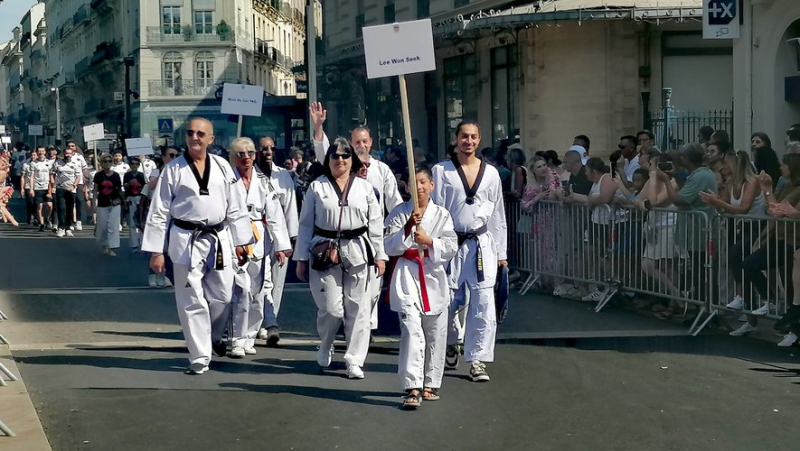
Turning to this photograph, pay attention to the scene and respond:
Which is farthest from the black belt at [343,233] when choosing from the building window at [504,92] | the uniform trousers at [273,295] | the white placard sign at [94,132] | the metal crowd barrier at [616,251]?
the white placard sign at [94,132]

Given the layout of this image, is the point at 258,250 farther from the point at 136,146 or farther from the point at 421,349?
the point at 136,146

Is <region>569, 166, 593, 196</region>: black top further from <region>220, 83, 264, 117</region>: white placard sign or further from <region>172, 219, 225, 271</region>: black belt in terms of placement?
<region>172, 219, 225, 271</region>: black belt

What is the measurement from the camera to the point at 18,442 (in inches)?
275

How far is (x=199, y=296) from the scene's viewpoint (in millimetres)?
9312

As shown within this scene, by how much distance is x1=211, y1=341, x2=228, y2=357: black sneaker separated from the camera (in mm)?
9867

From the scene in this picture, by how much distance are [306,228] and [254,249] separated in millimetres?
1412

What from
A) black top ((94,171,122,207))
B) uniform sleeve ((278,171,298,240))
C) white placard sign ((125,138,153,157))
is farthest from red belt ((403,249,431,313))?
white placard sign ((125,138,153,157))

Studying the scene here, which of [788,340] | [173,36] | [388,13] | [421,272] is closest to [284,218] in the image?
[421,272]

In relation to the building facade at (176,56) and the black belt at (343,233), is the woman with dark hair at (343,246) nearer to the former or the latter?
the black belt at (343,233)

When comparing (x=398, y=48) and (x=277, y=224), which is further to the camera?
(x=277, y=224)

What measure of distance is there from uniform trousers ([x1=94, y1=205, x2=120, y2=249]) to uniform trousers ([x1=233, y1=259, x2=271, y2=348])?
9.90 meters

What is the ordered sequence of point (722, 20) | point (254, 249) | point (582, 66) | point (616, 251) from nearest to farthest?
point (254, 249), point (616, 251), point (722, 20), point (582, 66)

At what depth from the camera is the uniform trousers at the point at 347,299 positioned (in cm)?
914

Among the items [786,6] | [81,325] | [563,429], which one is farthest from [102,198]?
[563,429]
